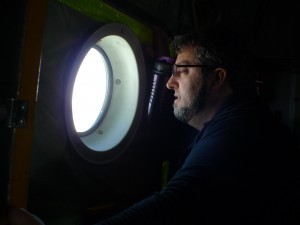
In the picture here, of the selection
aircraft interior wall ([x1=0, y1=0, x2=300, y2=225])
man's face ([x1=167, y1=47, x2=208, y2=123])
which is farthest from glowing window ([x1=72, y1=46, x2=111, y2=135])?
man's face ([x1=167, y1=47, x2=208, y2=123])

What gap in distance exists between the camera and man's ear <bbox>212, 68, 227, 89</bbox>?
1496 mm

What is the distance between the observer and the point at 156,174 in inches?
77.9

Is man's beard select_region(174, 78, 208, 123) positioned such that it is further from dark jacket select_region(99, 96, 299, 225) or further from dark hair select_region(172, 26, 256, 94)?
dark jacket select_region(99, 96, 299, 225)

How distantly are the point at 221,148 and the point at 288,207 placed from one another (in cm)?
36

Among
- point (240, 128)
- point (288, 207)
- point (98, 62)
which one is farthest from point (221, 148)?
point (98, 62)

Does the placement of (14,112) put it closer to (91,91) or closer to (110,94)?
(91,91)

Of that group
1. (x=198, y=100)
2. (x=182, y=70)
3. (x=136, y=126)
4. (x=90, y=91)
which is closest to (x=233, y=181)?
(x=198, y=100)

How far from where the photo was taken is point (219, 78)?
59.2 inches

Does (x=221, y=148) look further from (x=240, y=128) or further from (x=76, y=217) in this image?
(x=76, y=217)

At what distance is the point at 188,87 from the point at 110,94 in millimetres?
468

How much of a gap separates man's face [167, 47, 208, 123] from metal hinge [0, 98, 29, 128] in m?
0.78

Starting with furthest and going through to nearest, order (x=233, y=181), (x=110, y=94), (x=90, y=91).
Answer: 1. (x=110, y=94)
2. (x=90, y=91)
3. (x=233, y=181)

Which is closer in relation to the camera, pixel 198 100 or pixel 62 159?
pixel 62 159

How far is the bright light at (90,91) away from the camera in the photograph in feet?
5.16
